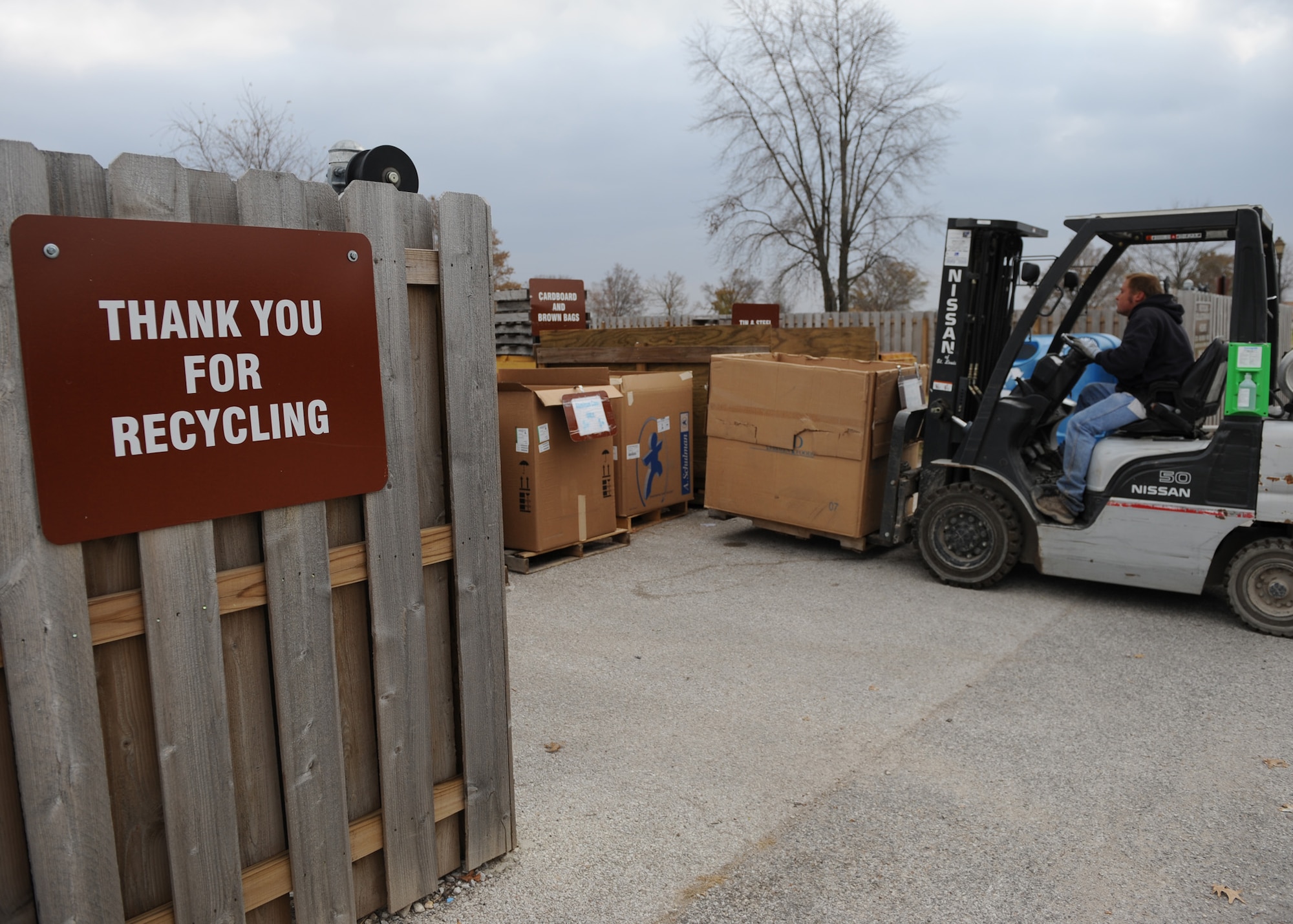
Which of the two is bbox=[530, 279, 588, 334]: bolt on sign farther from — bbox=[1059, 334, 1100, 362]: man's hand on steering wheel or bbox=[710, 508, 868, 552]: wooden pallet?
bbox=[1059, 334, 1100, 362]: man's hand on steering wheel

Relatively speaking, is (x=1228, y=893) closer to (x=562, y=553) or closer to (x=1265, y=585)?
(x=1265, y=585)

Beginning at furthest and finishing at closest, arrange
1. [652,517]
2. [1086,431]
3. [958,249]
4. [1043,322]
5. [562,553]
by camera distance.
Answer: [1043,322] < [652,517] < [562,553] < [958,249] < [1086,431]

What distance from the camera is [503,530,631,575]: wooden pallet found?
7.47m

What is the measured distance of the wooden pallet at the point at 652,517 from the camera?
864cm

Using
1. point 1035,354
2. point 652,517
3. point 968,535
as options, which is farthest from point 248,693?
Answer: point 1035,354

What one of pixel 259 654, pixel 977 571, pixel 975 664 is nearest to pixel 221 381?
pixel 259 654

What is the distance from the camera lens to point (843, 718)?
453 centimetres

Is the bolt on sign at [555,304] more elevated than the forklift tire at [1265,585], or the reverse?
the bolt on sign at [555,304]

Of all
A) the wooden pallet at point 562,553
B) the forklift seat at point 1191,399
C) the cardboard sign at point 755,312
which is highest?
the cardboard sign at point 755,312

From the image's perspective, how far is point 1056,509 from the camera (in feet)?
21.4

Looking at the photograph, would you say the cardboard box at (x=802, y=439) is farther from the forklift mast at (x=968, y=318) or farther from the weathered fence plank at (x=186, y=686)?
the weathered fence plank at (x=186, y=686)

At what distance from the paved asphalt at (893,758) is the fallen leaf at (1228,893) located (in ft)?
0.06

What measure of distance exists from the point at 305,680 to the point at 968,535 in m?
5.48

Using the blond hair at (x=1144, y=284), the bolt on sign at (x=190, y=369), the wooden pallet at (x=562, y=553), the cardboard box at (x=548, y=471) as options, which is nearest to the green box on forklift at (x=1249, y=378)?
the blond hair at (x=1144, y=284)
